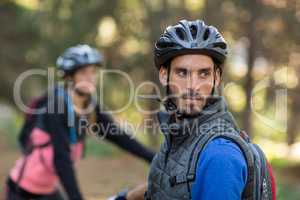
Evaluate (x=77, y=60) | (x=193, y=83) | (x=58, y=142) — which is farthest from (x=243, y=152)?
(x=77, y=60)

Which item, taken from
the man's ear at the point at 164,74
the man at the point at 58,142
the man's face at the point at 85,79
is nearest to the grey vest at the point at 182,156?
the man's ear at the point at 164,74

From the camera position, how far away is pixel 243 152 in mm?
2359

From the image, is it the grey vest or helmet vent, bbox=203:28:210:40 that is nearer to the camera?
the grey vest

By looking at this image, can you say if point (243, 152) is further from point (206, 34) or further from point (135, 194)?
point (135, 194)

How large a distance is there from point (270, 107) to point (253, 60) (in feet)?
7.88

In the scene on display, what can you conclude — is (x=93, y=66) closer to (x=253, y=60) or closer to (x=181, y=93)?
(x=181, y=93)

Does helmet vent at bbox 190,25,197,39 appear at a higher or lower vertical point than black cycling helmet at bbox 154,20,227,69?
higher

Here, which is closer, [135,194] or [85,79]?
[135,194]

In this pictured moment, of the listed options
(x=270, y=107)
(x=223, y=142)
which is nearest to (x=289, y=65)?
(x=270, y=107)

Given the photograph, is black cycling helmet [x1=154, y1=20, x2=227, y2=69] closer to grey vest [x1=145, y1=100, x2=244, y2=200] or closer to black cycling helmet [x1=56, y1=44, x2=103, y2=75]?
grey vest [x1=145, y1=100, x2=244, y2=200]

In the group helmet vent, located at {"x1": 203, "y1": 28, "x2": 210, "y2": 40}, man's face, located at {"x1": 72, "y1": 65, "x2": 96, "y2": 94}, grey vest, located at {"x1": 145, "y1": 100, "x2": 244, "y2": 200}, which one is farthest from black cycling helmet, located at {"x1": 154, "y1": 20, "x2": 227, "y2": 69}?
man's face, located at {"x1": 72, "y1": 65, "x2": 96, "y2": 94}

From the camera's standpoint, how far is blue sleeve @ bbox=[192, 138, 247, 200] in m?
2.24

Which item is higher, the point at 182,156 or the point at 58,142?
the point at 182,156

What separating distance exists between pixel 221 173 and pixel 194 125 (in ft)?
1.34
